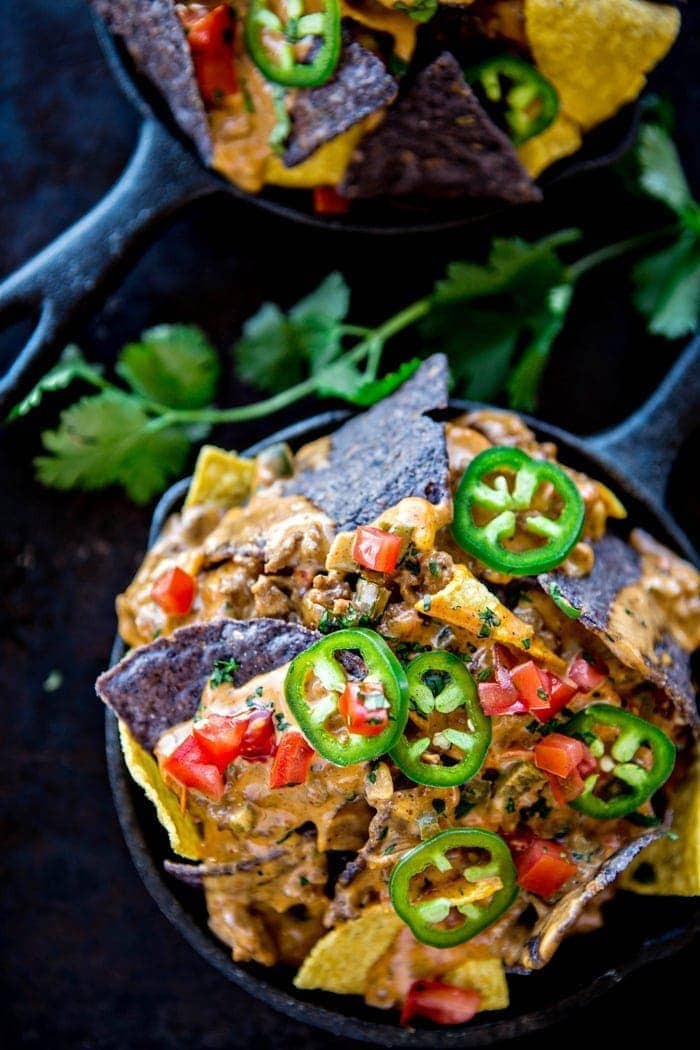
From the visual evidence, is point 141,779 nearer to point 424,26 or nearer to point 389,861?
point 389,861

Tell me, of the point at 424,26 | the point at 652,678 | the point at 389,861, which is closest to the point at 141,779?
the point at 389,861

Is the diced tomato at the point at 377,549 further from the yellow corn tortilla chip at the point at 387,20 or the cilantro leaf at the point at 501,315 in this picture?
the yellow corn tortilla chip at the point at 387,20

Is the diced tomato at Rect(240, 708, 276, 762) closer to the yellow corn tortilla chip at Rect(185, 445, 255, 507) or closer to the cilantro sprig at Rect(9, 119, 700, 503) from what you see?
the yellow corn tortilla chip at Rect(185, 445, 255, 507)

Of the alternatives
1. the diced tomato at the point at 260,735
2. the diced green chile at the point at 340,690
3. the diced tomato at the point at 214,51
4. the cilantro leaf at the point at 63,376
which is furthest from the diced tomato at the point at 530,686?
the diced tomato at the point at 214,51

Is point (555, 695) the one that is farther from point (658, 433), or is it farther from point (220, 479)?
point (220, 479)

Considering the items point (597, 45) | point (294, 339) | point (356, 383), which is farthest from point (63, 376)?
point (597, 45)

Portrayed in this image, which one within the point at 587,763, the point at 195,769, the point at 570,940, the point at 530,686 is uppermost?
the point at 195,769

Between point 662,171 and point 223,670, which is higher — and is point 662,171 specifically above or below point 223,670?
below
